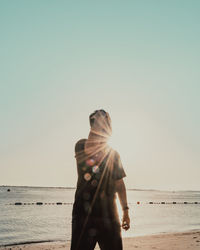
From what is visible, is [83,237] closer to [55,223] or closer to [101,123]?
[101,123]

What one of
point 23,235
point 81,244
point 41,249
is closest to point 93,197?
point 81,244

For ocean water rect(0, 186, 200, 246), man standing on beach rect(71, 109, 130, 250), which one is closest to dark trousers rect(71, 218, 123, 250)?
man standing on beach rect(71, 109, 130, 250)

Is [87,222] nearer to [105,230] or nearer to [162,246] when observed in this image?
[105,230]

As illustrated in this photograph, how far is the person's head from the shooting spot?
11.8 ft

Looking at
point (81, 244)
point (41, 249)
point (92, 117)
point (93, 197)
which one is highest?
point (92, 117)

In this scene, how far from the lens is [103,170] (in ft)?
11.6

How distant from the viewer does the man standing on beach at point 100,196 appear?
3412 mm

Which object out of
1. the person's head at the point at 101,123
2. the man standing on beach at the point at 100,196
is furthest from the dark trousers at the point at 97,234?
the person's head at the point at 101,123

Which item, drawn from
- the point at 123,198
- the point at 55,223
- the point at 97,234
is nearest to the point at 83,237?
the point at 97,234

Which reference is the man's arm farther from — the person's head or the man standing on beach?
the person's head

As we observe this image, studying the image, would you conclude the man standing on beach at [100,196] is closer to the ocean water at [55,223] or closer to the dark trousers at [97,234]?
the dark trousers at [97,234]

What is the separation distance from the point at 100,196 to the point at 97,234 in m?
0.39

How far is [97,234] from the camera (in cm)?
343

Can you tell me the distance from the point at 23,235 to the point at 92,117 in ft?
64.0
